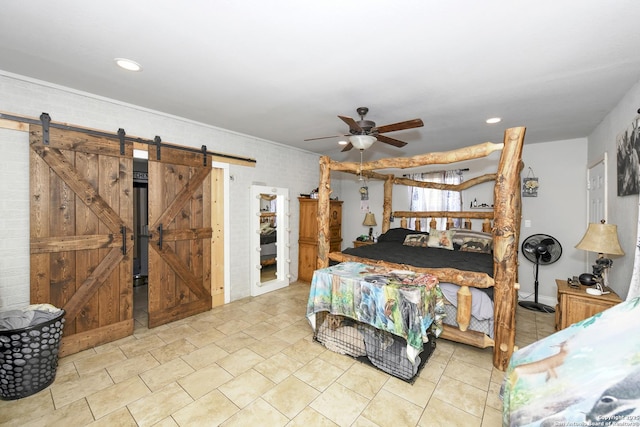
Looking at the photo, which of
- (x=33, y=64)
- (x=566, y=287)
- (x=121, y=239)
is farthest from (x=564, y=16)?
(x=121, y=239)

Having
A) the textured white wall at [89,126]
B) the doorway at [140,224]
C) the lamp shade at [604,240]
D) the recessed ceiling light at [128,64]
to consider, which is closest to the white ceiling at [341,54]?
the recessed ceiling light at [128,64]

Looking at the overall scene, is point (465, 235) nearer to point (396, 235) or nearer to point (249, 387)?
point (396, 235)

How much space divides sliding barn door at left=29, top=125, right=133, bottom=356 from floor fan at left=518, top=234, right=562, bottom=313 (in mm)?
5431

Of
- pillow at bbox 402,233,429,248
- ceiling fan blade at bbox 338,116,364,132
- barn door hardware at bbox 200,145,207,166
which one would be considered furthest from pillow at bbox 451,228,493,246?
barn door hardware at bbox 200,145,207,166

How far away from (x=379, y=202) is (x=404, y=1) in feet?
15.7

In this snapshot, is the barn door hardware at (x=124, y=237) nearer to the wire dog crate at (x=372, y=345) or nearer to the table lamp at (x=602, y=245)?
the wire dog crate at (x=372, y=345)

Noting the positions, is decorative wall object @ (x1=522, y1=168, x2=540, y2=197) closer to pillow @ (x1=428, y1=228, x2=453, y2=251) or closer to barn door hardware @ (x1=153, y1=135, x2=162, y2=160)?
pillow @ (x1=428, y1=228, x2=453, y2=251)

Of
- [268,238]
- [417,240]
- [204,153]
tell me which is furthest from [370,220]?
[204,153]

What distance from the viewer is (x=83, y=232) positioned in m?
2.68

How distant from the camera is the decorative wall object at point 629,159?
7.00ft

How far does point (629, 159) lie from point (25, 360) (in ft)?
17.0

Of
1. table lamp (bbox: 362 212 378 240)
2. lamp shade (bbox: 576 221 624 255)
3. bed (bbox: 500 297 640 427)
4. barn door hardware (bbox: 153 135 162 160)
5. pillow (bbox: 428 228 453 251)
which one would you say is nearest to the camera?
bed (bbox: 500 297 640 427)

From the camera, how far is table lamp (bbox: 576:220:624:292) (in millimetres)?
2352

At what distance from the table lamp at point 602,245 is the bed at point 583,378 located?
1772 millimetres
